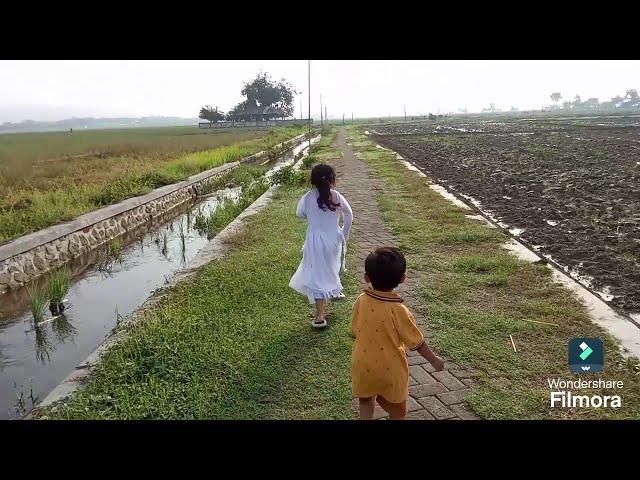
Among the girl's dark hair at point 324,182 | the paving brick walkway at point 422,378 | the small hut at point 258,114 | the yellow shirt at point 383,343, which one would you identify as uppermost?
the small hut at point 258,114

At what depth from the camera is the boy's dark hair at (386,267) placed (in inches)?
77.0

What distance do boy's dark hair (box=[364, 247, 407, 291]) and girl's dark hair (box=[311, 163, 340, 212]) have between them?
127 centimetres

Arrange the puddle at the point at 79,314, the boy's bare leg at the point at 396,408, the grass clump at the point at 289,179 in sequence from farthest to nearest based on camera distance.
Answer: the grass clump at the point at 289,179
the puddle at the point at 79,314
the boy's bare leg at the point at 396,408

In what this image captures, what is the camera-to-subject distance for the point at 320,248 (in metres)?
3.40

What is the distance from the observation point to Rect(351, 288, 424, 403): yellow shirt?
1.99 meters

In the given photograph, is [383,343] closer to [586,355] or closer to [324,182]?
[324,182]

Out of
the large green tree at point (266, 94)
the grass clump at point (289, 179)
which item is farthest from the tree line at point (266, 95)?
the grass clump at point (289, 179)

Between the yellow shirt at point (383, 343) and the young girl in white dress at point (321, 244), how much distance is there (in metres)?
1.31

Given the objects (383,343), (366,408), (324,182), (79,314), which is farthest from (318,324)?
(79,314)

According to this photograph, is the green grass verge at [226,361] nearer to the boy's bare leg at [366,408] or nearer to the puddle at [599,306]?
the boy's bare leg at [366,408]

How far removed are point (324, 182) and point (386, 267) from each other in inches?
52.8

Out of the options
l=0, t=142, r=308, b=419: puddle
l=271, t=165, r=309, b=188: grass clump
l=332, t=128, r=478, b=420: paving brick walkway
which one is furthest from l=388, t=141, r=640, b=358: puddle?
l=271, t=165, r=309, b=188: grass clump
